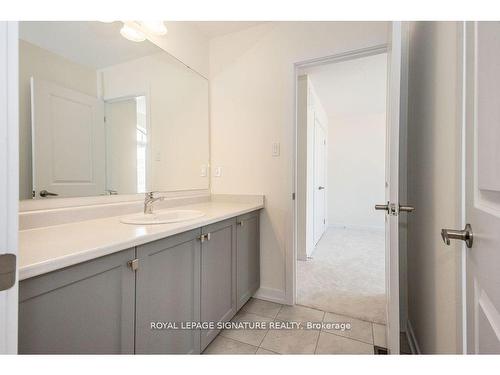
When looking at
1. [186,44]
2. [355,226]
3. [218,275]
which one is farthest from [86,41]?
[355,226]

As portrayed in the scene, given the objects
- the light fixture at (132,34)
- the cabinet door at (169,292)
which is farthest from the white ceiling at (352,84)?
the cabinet door at (169,292)

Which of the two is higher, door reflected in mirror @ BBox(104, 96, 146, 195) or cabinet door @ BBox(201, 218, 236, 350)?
door reflected in mirror @ BBox(104, 96, 146, 195)

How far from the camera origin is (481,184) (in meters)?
0.53

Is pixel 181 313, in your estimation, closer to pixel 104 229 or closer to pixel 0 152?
pixel 104 229

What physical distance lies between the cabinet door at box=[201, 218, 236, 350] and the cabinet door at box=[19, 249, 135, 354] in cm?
45

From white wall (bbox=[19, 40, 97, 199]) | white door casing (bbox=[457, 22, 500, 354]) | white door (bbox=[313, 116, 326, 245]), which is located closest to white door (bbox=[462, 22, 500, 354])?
white door casing (bbox=[457, 22, 500, 354])

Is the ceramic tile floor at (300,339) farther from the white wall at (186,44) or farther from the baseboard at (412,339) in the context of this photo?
the white wall at (186,44)

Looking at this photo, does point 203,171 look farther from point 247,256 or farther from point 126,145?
point 247,256

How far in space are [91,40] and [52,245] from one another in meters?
1.18

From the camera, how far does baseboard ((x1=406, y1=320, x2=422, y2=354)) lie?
51.3 inches

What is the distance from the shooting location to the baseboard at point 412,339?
1303 mm

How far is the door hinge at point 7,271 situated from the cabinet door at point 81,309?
0.78 feet

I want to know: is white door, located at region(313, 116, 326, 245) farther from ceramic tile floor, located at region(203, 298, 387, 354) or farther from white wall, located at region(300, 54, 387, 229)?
ceramic tile floor, located at region(203, 298, 387, 354)

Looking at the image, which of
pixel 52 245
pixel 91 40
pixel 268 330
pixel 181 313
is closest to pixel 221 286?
pixel 181 313
